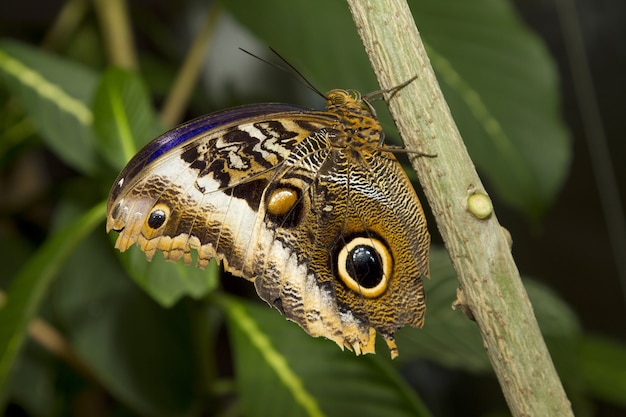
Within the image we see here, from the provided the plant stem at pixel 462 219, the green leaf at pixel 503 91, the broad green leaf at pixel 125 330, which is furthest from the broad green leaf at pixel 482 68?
the broad green leaf at pixel 125 330

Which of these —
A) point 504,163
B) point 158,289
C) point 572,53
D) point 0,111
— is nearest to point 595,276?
point 572,53

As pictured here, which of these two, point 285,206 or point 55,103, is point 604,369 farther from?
point 55,103

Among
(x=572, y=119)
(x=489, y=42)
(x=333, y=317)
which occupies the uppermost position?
(x=572, y=119)

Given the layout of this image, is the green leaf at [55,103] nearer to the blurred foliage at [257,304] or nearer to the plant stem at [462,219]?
the blurred foliage at [257,304]

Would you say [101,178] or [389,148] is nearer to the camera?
[389,148]

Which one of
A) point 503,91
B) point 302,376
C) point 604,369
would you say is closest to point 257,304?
point 302,376

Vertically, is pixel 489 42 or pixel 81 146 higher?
pixel 489 42

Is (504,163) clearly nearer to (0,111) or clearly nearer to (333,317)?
(333,317)
